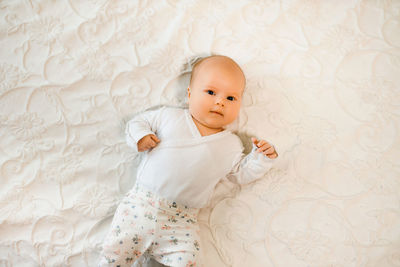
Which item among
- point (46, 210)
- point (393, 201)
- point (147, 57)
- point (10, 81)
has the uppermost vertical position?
point (147, 57)

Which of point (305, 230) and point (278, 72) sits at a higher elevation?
point (278, 72)

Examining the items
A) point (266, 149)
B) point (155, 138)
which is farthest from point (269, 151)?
point (155, 138)

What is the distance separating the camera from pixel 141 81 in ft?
4.90

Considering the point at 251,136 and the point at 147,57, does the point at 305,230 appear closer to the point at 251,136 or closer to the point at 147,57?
the point at 251,136

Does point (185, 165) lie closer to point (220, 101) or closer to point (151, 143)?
point (151, 143)

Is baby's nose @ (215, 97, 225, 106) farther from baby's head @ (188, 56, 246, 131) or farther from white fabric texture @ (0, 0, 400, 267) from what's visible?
white fabric texture @ (0, 0, 400, 267)

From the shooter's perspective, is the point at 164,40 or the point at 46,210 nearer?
the point at 46,210

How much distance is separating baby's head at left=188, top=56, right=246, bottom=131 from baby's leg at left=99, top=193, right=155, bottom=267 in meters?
0.44

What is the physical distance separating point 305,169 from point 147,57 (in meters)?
0.85

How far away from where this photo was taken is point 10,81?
1408 millimetres

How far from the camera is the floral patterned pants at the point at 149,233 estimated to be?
1.27m

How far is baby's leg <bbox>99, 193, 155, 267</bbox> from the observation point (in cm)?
127

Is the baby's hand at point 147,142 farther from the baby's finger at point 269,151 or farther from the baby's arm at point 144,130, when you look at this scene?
the baby's finger at point 269,151

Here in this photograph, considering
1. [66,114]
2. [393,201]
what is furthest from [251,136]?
Answer: [66,114]
